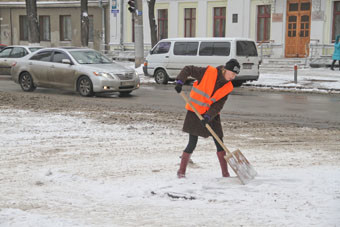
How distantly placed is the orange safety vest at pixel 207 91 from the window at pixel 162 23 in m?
29.4

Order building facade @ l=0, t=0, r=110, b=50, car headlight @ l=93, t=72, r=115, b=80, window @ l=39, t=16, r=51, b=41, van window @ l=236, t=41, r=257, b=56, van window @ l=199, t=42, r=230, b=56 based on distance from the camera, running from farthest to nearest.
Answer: window @ l=39, t=16, r=51, b=41
building facade @ l=0, t=0, r=110, b=50
van window @ l=199, t=42, r=230, b=56
van window @ l=236, t=41, r=257, b=56
car headlight @ l=93, t=72, r=115, b=80

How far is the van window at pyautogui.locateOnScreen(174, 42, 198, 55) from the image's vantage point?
2047cm

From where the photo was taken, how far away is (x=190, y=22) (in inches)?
1341

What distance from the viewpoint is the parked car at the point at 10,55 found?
71.0 feet

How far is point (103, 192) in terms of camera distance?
19.4ft

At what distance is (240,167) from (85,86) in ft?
32.9

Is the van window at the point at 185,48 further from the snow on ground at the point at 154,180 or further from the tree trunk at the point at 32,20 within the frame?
the snow on ground at the point at 154,180

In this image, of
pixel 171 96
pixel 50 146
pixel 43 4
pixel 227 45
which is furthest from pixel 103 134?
pixel 43 4

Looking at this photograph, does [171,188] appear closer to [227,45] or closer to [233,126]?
[233,126]

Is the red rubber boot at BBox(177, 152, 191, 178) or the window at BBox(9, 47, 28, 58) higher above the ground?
the window at BBox(9, 47, 28, 58)

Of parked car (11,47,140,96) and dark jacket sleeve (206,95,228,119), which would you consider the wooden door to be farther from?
dark jacket sleeve (206,95,228,119)

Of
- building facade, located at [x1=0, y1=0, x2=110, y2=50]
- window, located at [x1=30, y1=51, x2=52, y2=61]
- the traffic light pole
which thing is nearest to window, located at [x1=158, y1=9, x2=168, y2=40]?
building facade, located at [x1=0, y1=0, x2=110, y2=50]

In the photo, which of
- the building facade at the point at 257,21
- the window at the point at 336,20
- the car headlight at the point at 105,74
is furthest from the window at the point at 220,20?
the car headlight at the point at 105,74

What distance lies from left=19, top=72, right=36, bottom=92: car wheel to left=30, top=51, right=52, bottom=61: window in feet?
1.90
